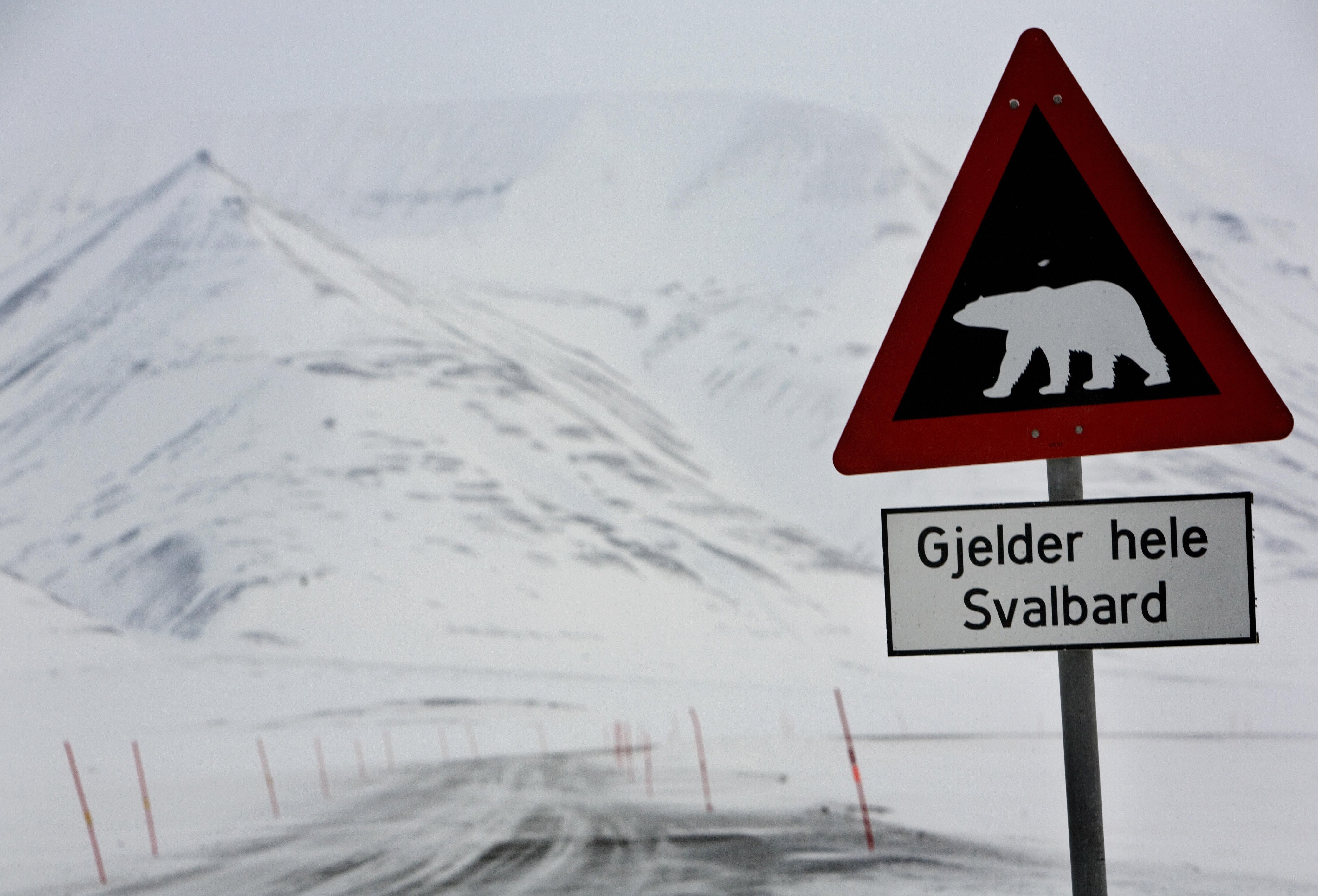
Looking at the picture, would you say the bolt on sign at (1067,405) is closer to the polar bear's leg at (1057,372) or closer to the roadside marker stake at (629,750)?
the polar bear's leg at (1057,372)

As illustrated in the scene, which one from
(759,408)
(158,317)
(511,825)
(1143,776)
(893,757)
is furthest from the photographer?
(759,408)

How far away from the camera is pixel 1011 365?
2.48 metres

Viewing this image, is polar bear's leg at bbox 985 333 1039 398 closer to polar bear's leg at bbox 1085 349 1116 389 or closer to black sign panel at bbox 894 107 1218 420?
black sign panel at bbox 894 107 1218 420

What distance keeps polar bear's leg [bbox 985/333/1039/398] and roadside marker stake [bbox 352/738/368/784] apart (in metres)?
19.4

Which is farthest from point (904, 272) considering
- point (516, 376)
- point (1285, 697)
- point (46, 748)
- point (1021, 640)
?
point (1021, 640)

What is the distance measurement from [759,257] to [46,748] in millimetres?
72546

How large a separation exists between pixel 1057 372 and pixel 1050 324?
0.09m

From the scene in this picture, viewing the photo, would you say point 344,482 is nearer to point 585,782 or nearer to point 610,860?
point 585,782

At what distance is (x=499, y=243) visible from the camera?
103000 millimetres

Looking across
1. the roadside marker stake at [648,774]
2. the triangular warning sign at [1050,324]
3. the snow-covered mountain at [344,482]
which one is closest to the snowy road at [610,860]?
the roadside marker stake at [648,774]

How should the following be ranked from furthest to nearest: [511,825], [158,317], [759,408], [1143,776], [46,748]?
[759,408], [158,317], [46,748], [1143,776], [511,825]

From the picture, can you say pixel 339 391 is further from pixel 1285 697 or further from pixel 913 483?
pixel 1285 697

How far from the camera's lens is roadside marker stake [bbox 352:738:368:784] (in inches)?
874

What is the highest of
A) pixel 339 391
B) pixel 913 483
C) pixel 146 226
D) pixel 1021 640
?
pixel 146 226
